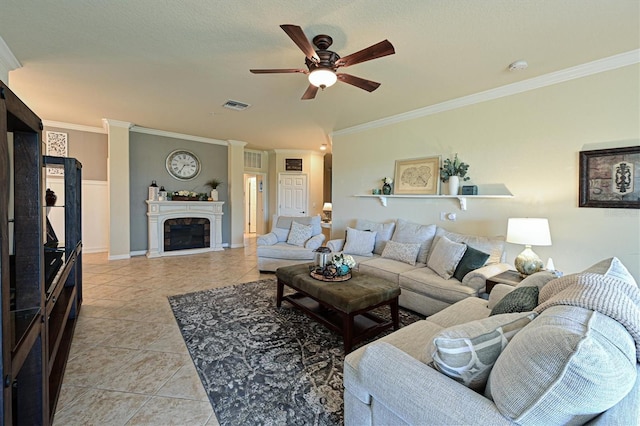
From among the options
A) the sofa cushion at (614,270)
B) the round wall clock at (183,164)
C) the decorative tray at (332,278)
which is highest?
the round wall clock at (183,164)

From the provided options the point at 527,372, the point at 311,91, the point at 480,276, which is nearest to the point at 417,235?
the point at 480,276

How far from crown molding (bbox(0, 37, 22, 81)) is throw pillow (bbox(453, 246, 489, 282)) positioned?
4824 mm

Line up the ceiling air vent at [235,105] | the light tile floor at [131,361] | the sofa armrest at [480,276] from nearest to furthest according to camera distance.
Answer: the light tile floor at [131,361], the sofa armrest at [480,276], the ceiling air vent at [235,105]

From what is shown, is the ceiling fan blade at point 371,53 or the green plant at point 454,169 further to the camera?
the green plant at point 454,169

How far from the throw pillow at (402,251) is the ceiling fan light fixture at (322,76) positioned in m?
2.32

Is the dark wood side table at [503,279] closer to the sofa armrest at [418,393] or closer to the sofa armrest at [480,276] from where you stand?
the sofa armrest at [480,276]

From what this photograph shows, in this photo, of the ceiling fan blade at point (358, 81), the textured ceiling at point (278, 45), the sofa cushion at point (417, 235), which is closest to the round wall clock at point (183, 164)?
the textured ceiling at point (278, 45)

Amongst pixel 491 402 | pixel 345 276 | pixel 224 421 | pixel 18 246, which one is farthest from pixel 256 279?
pixel 491 402

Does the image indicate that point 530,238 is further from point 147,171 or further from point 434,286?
point 147,171

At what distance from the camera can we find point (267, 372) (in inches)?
83.0

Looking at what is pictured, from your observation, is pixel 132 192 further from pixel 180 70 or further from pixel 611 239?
pixel 611 239

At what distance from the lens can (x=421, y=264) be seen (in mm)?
3676

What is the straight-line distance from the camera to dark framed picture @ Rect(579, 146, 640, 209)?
8.71 feet

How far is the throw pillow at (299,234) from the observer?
16.5 feet
